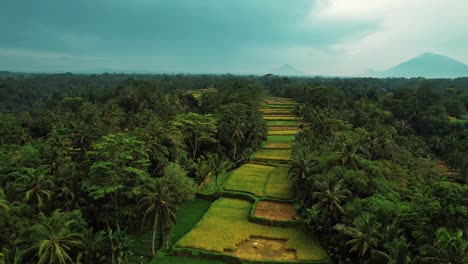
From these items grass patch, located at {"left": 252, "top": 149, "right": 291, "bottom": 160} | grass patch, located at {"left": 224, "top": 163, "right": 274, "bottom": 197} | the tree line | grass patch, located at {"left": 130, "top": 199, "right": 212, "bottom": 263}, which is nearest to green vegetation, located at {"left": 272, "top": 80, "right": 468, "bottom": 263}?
grass patch, located at {"left": 252, "top": 149, "right": 291, "bottom": 160}

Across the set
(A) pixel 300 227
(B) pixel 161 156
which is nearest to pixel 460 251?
(A) pixel 300 227

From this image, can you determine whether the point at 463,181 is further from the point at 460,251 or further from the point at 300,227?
the point at 460,251

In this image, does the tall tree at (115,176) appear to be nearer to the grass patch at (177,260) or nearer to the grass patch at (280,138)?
the grass patch at (177,260)

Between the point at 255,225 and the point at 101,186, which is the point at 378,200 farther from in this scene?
the point at 101,186

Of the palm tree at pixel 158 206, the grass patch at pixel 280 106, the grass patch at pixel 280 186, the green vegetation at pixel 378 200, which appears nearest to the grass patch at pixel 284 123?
the green vegetation at pixel 378 200

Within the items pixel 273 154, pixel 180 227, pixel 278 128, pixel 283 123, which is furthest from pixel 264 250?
pixel 283 123

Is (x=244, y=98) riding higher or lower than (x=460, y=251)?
higher
